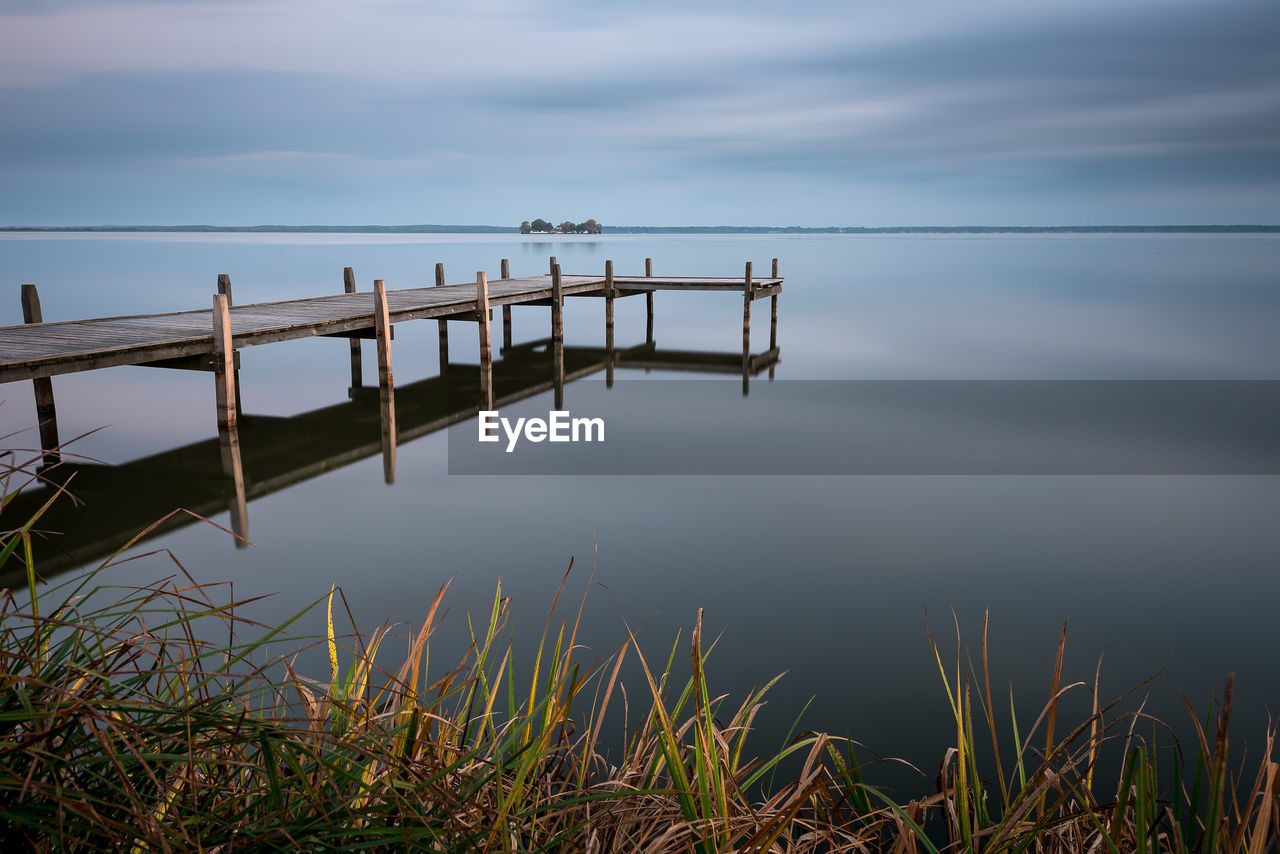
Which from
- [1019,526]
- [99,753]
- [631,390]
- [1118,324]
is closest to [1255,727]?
[1019,526]

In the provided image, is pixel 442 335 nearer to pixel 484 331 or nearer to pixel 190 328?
pixel 484 331

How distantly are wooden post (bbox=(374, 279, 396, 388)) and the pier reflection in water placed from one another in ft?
0.68

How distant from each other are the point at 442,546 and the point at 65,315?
2405 cm

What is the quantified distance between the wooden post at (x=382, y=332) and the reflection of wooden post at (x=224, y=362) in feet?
7.22

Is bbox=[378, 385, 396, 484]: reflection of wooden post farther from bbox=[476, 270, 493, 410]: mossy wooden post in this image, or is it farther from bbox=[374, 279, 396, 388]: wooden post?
bbox=[476, 270, 493, 410]: mossy wooden post

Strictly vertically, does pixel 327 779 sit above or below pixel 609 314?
below

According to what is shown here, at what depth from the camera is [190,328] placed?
10656mm

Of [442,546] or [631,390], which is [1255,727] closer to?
[442,546]

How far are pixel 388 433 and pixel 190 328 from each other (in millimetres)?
2691

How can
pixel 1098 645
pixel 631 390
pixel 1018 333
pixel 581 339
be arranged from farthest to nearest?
1. pixel 1018 333
2. pixel 581 339
3. pixel 631 390
4. pixel 1098 645

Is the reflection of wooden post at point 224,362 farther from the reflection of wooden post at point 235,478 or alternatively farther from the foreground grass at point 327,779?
the foreground grass at point 327,779

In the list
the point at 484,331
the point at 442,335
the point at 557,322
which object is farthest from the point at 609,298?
the point at 484,331

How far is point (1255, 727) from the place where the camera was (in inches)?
198

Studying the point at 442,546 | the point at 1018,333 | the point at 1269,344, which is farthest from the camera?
the point at 1018,333
